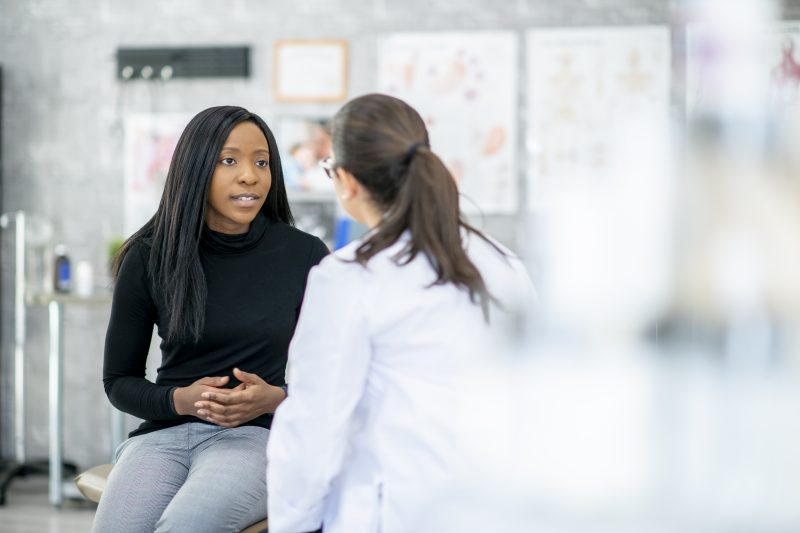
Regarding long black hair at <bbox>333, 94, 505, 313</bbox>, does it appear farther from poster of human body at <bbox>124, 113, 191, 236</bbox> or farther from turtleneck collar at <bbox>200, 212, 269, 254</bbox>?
poster of human body at <bbox>124, 113, 191, 236</bbox>

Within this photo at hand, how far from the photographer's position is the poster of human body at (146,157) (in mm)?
4250

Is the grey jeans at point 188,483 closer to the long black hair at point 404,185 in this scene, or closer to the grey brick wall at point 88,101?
the long black hair at point 404,185

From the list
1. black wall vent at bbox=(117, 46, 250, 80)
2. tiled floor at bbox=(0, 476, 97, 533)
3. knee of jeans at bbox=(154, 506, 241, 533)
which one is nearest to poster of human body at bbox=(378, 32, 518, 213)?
black wall vent at bbox=(117, 46, 250, 80)

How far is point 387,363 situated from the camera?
1.37 meters

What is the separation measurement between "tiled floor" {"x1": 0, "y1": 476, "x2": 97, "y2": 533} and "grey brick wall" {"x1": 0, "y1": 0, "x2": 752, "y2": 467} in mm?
340

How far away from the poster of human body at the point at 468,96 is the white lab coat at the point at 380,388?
2.67 m

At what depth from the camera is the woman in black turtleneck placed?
185 cm

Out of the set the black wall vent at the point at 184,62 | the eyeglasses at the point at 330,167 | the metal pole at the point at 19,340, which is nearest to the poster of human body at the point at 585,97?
the black wall vent at the point at 184,62

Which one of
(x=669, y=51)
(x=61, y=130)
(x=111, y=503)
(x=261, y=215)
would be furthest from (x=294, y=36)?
(x=111, y=503)

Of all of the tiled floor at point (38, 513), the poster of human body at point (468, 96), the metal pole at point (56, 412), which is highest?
the poster of human body at point (468, 96)

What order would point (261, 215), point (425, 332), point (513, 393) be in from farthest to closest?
point (261, 215) < point (513, 393) < point (425, 332)

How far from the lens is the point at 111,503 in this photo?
1808 mm

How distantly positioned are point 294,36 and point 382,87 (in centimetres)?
43

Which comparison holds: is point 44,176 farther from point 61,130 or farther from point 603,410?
point 603,410
